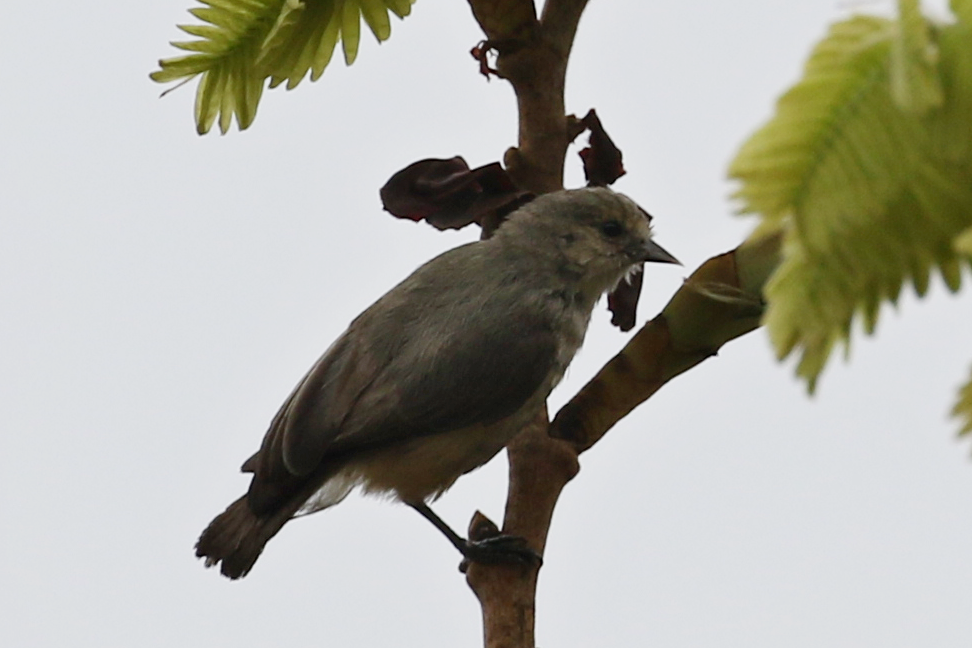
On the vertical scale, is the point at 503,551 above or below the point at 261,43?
below

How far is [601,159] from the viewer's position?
6.87 ft

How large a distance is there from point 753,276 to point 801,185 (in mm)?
976

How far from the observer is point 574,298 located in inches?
122

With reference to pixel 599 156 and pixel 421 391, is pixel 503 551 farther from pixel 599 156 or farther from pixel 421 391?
pixel 421 391

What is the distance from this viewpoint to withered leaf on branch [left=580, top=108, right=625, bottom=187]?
6.77 feet

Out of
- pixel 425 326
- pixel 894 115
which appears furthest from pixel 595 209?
pixel 894 115

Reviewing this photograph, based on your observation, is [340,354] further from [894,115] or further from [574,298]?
[894,115]

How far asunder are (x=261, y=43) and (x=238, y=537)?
1.27m

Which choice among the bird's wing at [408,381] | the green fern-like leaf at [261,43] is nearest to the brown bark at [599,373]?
the green fern-like leaf at [261,43]

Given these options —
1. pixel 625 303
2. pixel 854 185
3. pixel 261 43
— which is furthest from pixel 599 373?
pixel 854 185

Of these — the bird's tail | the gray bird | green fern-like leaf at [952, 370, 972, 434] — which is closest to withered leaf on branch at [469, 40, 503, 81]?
the gray bird

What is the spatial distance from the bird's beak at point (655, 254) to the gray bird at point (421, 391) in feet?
0.22

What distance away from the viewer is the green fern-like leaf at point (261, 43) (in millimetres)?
1543

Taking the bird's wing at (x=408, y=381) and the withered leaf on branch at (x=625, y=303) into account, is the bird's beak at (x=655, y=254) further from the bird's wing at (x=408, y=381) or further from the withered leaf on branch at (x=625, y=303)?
the bird's wing at (x=408, y=381)
